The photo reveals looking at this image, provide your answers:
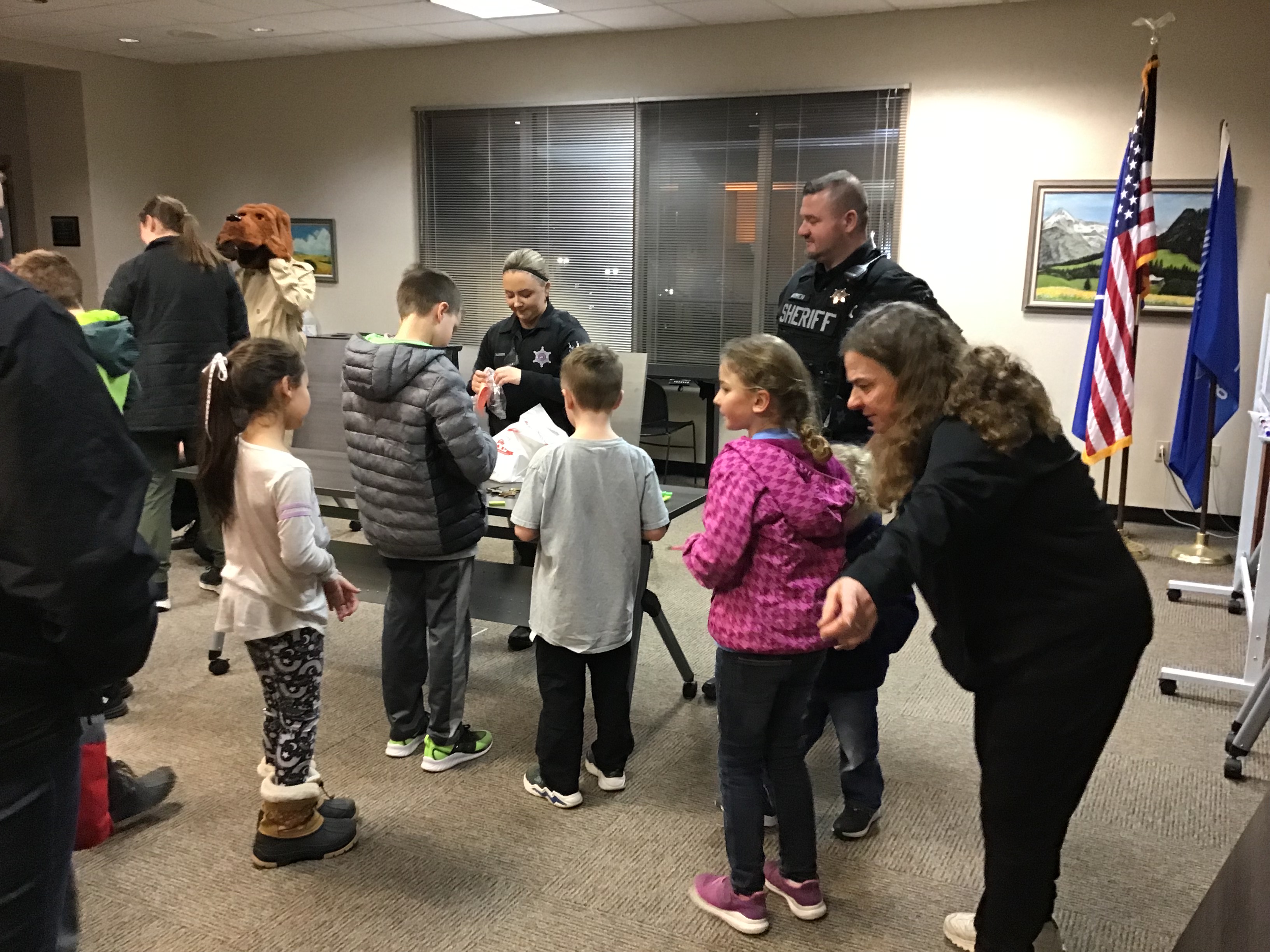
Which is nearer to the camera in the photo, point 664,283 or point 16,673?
point 16,673

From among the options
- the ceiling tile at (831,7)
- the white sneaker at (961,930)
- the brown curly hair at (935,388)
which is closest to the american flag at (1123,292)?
the ceiling tile at (831,7)

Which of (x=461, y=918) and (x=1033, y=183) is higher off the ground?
(x=1033, y=183)

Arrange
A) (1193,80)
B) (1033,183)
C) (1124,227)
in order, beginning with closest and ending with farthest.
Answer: (1124,227)
(1193,80)
(1033,183)

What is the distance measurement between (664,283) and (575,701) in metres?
4.54

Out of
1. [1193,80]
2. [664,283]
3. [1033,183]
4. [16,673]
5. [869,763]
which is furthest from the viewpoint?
[664,283]

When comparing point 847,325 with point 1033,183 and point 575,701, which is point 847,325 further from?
point 1033,183

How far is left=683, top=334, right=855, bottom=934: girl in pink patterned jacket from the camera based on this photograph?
6.55 ft

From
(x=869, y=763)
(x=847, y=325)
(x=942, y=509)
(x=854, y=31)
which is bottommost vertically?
(x=869, y=763)

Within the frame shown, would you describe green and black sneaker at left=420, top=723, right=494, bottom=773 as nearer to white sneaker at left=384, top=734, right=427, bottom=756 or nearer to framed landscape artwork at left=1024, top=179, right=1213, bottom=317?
white sneaker at left=384, top=734, right=427, bottom=756

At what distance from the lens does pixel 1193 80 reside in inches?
203

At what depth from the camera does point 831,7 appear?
18.5 feet

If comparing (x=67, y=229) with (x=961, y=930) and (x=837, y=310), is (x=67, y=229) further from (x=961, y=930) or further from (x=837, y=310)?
(x=961, y=930)

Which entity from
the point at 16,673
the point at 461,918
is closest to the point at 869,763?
the point at 461,918

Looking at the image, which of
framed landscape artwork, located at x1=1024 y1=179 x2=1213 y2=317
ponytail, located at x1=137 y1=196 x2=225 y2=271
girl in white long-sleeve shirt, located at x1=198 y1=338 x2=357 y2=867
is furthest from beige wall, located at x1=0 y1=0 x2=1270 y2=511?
girl in white long-sleeve shirt, located at x1=198 y1=338 x2=357 y2=867
